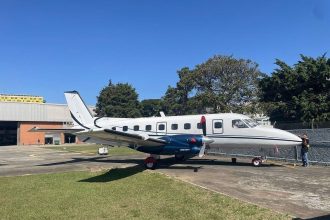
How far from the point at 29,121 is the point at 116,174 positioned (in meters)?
72.4

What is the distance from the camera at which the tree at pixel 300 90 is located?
38.0 m

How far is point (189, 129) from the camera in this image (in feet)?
78.4

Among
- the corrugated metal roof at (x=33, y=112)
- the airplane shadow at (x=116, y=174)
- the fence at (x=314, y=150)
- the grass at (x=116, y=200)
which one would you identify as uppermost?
the corrugated metal roof at (x=33, y=112)

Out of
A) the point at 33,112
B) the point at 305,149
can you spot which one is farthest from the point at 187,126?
the point at 33,112

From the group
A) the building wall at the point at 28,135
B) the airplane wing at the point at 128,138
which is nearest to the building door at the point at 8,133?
the building wall at the point at 28,135

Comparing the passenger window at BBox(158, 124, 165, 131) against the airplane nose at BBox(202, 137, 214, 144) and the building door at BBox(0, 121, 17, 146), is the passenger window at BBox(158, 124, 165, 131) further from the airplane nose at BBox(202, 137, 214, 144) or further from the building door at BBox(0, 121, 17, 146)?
the building door at BBox(0, 121, 17, 146)

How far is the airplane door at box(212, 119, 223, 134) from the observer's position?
75.7ft

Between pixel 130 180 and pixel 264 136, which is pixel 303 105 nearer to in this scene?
pixel 264 136

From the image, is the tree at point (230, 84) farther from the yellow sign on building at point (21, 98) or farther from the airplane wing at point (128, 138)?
the yellow sign on building at point (21, 98)

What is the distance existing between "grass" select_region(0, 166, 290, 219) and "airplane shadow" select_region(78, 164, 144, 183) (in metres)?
0.05

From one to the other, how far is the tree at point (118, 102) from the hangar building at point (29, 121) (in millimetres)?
13464

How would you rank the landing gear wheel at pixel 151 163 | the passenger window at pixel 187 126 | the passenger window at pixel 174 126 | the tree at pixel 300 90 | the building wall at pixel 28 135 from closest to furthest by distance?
the landing gear wheel at pixel 151 163 → the passenger window at pixel 187 126 → the passenger window at pixel 174 126 → the tree at pixel 300 90 → the building wall at pixel 28 135

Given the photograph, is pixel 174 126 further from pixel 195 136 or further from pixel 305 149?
pixel 305 149

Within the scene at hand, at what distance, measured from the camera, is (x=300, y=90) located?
41156 mm
